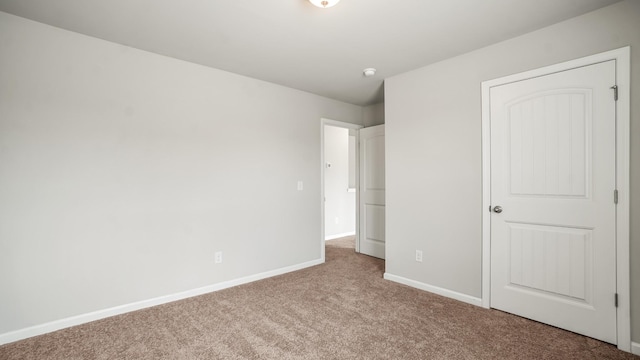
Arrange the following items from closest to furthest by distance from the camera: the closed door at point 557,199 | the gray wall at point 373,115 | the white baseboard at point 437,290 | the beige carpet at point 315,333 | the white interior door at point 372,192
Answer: the beige carpet at point 315,333, the closed door at point 557,199, the white baseboard at point 437,290, the white interior door at point 372,192, the gray wall at point 373,115

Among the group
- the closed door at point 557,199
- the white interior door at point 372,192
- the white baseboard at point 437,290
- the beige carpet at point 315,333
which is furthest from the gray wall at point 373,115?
the beige carpet at point 315,333

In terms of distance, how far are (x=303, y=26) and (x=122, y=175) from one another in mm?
2077

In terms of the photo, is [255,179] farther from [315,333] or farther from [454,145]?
[454,145]

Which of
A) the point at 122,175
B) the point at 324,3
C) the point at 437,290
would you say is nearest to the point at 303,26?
the point at 324,3

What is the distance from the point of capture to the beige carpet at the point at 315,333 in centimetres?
200

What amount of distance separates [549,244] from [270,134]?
10.0 feet

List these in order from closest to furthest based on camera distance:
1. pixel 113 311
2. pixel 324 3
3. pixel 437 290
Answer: pixel 324 3
pixel 113 311
pixel 437 290

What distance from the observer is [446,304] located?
279 centimetres

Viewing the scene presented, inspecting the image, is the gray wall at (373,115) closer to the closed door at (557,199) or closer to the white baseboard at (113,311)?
the closed door at (557,199)

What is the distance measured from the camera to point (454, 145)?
116 inches

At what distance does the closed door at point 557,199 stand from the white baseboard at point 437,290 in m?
0.19

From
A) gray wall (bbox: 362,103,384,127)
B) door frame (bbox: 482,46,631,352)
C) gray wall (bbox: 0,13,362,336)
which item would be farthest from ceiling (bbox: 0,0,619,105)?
gray wall (bbox: 362,103,384,127)

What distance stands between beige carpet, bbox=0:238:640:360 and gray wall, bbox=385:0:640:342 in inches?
17.4

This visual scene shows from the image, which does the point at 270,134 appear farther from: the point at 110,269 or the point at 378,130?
the point at 110,269
